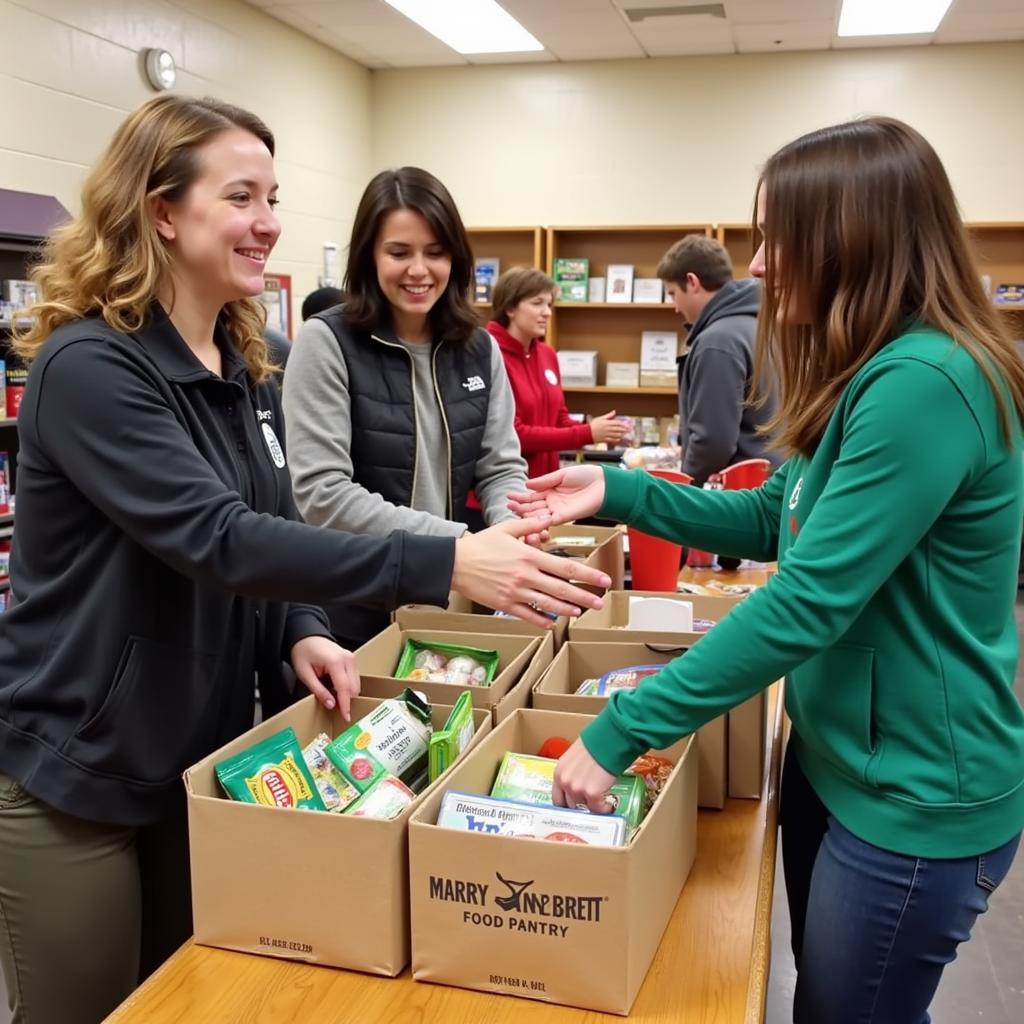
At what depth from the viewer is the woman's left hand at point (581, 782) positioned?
3.82 feet

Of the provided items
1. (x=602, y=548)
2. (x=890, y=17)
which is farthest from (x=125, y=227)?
(x=890, y=17)

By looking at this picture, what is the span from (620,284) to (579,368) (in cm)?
64

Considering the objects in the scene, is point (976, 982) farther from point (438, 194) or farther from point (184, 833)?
point (438, 194)

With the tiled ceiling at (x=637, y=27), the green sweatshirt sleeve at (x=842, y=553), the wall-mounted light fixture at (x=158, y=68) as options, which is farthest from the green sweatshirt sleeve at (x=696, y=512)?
the tiled ceiling at (x=637, y=27)

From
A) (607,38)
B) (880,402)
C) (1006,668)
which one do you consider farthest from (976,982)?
(607,38)

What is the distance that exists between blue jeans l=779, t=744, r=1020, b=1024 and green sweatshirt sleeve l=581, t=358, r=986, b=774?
27 cm

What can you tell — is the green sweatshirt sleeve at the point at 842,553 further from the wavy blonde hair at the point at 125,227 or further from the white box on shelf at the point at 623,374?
the white box on shelf at the point at 623,374

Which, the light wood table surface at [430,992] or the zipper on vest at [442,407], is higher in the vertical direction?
the zipper on vest at [442,407]

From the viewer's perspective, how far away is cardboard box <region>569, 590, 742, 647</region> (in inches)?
65.4

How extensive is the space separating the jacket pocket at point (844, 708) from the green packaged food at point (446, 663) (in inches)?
22.3

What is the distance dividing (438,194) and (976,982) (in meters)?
2.37

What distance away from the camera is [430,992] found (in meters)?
1.11

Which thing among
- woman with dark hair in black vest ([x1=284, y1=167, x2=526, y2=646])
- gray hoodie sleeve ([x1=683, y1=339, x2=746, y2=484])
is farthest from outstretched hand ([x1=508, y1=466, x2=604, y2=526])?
gray hoodie sleeve ([x1=683, y1=339, x2=746, y2=484])

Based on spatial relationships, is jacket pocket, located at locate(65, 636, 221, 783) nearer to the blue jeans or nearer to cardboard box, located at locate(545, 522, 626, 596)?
the blue jeans
